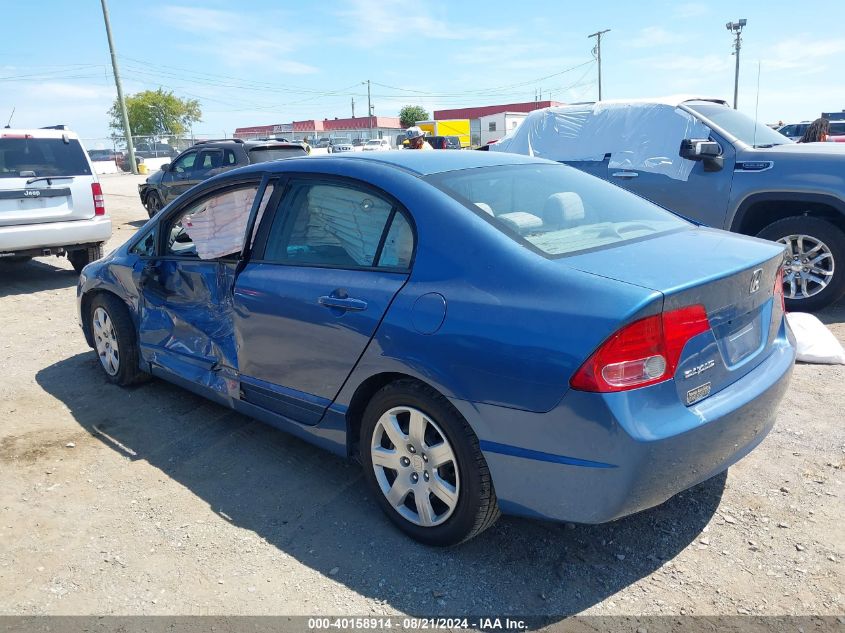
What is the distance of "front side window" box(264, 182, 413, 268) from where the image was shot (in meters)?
2.92

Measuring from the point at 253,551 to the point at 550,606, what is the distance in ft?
4.26

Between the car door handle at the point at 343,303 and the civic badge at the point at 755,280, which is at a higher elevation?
the civic badge at the point at 755,280

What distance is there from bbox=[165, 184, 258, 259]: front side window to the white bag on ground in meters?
3.86

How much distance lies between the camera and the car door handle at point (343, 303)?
2870 millimetres

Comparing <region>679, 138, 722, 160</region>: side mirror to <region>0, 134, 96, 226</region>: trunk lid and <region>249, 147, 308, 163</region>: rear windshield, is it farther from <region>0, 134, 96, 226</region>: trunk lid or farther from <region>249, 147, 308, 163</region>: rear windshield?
<region>249, 147, 308, 163</region>: rear windshield

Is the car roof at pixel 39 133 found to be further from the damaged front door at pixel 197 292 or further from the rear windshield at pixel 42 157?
the damaged front door at pixel 197 292

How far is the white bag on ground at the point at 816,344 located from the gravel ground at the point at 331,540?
2.31 ft

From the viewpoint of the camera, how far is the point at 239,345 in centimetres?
359

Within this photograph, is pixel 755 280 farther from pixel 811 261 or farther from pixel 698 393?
pixel 811 261

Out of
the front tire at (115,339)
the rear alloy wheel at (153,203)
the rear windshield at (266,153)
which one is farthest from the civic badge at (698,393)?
the rear alloy wheel at (153,203)

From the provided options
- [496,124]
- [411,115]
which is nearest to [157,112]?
[411,115]

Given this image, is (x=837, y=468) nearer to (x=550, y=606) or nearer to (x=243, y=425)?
(x=550, y=606)

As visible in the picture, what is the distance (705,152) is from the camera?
20.4 ft

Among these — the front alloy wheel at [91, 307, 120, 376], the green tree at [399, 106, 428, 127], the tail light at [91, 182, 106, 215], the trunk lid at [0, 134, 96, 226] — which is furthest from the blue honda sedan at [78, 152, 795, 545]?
the green tree at [399, 106, 428, 127]
